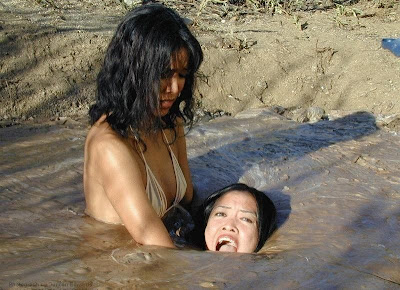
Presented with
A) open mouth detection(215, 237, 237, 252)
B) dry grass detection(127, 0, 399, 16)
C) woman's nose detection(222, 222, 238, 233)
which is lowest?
open mouth detection(215, 237, 237, 252)

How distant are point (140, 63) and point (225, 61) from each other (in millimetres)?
3271

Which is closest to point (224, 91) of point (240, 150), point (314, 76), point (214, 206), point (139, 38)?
point (314, 76)

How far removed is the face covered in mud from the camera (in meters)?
3.04

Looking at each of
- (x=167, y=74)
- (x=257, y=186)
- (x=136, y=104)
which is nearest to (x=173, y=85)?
(x=167, y=74)

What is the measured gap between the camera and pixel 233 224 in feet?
10.2

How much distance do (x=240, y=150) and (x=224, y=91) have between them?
4.43 feet

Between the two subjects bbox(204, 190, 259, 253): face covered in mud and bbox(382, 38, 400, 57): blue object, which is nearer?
bbox(204, 190, 259, 253): face covered in mud

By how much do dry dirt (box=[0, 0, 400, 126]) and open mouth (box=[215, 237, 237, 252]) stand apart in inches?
89.8

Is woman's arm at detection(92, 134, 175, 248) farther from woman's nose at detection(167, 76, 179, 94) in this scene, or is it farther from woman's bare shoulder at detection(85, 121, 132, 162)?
woman's nose at detection(167, 76, 179, 94)

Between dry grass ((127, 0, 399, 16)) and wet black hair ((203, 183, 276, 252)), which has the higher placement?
dry grass ((127, 0, 399, 16))

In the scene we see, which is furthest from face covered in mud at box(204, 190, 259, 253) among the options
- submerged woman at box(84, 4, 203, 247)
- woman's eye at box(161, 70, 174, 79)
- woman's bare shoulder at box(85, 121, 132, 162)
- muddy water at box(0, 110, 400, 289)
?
woman's eye at box(161, 70, 174, 79)

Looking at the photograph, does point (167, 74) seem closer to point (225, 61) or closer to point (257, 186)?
point (257, 186)

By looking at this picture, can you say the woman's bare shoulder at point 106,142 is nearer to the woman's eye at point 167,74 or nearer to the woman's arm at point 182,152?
the woman's eye at point 167,74

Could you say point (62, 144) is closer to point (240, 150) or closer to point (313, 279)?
point (240, 150)
